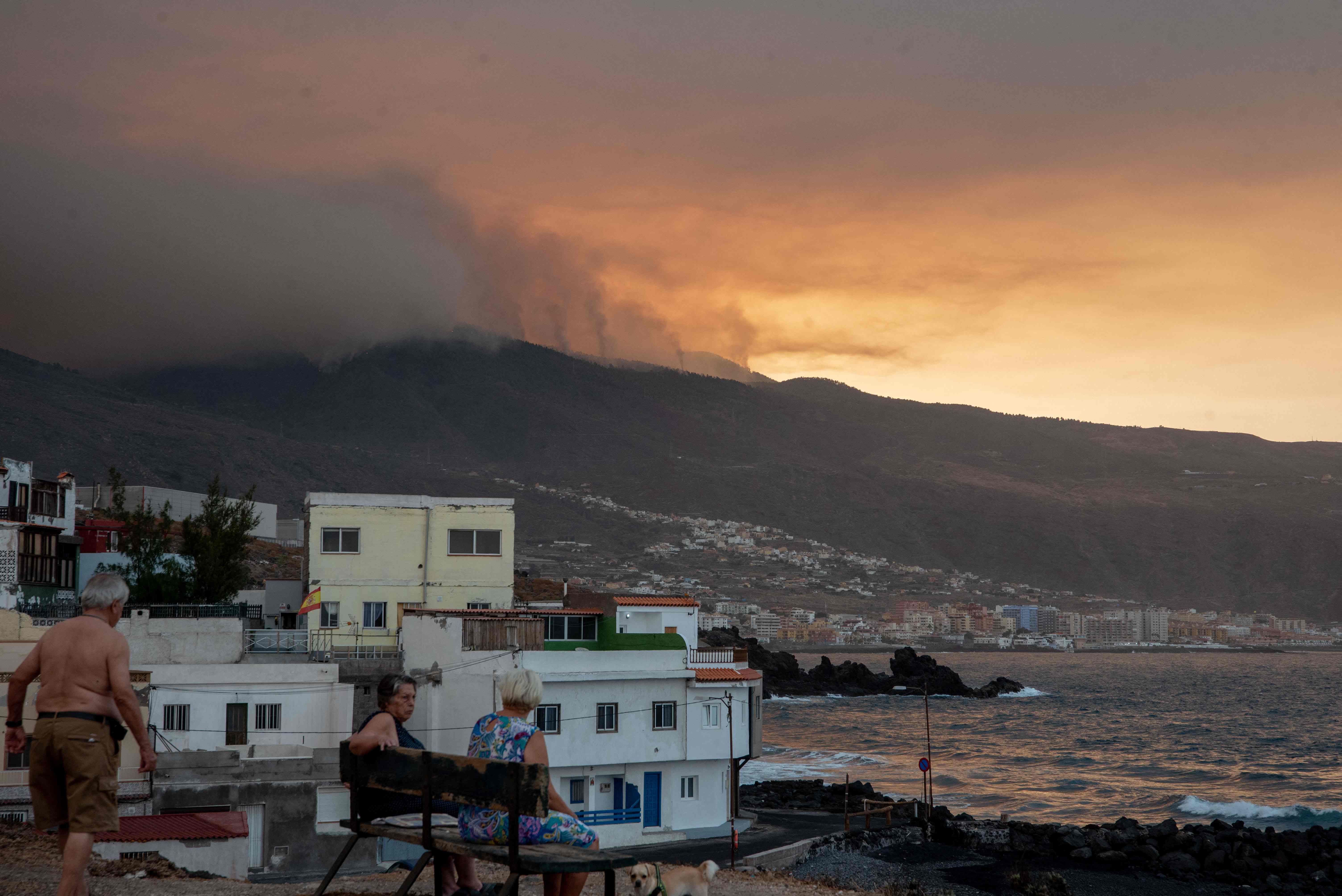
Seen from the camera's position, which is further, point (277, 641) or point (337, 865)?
point (277, 641)

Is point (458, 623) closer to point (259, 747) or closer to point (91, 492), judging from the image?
point (259, 747)

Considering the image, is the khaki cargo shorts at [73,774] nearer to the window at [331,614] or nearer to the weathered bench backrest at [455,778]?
the weathered bench backrest at [455,778]

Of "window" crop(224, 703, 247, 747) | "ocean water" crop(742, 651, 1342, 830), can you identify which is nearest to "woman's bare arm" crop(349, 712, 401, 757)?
"window" crop(224, 703, 247, 747)

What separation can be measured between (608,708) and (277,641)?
10.3m

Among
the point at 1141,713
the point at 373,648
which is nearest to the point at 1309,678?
the point at 1141,713

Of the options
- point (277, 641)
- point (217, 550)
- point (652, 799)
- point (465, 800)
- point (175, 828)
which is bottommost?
point (652, 799)

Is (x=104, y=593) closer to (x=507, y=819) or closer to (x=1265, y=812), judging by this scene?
(x=507, y=819)

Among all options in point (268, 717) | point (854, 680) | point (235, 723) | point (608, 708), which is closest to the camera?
point (235, 723)

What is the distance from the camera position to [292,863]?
89.5ft

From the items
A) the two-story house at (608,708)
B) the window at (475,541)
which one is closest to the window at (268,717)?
the two-story house at (608,708)

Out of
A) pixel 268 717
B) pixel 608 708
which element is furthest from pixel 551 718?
pixel 268 717

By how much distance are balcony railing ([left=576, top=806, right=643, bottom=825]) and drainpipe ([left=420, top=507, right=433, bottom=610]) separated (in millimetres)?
9615

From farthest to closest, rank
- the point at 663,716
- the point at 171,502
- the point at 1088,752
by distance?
the point at 171,502
the point at 1088,752
the point at 663,716

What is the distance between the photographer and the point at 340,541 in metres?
40.4
